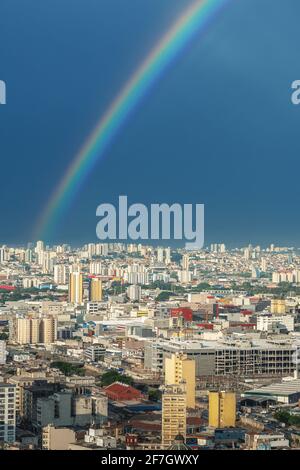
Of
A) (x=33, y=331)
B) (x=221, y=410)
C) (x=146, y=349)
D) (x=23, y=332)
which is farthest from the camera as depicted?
(x=33, y=331)

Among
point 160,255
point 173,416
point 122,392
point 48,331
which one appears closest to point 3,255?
point 160,255

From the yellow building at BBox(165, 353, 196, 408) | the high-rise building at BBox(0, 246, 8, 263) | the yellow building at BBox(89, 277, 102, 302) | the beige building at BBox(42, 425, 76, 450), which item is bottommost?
the beige building at BBox(42, 425, 76, 450)

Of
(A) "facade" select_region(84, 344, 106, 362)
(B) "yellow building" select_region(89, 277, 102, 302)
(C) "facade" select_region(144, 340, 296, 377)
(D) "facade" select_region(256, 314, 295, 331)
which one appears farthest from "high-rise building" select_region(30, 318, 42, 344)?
(B) "yellow building" select_region(89, 277, 102, 302)

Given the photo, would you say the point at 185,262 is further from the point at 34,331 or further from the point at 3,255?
the point at 34,331

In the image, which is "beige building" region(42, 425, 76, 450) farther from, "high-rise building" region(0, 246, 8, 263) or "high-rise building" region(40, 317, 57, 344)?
"high-rise building" region(0, 246, 8, 263)

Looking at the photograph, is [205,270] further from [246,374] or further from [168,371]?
[168,371]
